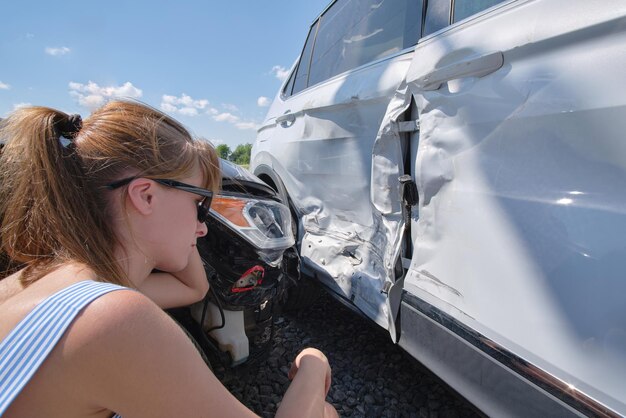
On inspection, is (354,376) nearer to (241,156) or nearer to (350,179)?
(350,179)

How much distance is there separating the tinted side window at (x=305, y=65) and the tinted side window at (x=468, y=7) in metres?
1.56

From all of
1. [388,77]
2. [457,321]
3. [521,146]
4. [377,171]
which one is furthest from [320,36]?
[457,321]

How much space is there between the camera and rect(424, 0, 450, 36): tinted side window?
4.75 ft

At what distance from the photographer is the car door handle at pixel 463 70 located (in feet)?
3.64

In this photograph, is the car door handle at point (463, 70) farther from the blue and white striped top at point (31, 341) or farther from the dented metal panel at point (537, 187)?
the blue and white striped top at point (31, 341)

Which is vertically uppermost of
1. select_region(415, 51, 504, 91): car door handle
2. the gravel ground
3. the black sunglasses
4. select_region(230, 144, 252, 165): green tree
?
select_region(415, 51, 504, 91): car door handle

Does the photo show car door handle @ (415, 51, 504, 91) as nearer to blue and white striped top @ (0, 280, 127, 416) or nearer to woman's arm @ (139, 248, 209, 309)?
woman's arm @ (139, 248, 209, 309)

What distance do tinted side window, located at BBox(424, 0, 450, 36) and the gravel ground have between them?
4.26 ft

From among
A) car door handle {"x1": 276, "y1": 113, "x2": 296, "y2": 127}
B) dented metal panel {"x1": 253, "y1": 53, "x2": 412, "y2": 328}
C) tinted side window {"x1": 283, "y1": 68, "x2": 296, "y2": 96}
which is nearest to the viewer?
dented metal panel {"x1": 253, "y1": 53, "x2": 412, "y2": 328}

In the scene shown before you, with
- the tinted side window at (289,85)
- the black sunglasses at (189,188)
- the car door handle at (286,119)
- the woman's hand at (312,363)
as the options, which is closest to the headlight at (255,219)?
the black sunglasses at (189,188)

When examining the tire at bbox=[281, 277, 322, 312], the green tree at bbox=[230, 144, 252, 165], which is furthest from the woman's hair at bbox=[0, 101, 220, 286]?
the green tree at bbox=[230, 144, 252, 165]

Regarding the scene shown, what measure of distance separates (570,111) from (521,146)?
0.14 meters

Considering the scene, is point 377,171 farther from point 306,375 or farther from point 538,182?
point 306,375

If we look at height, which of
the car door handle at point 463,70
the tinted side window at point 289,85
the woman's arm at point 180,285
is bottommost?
the woman's arm at point 180,285
